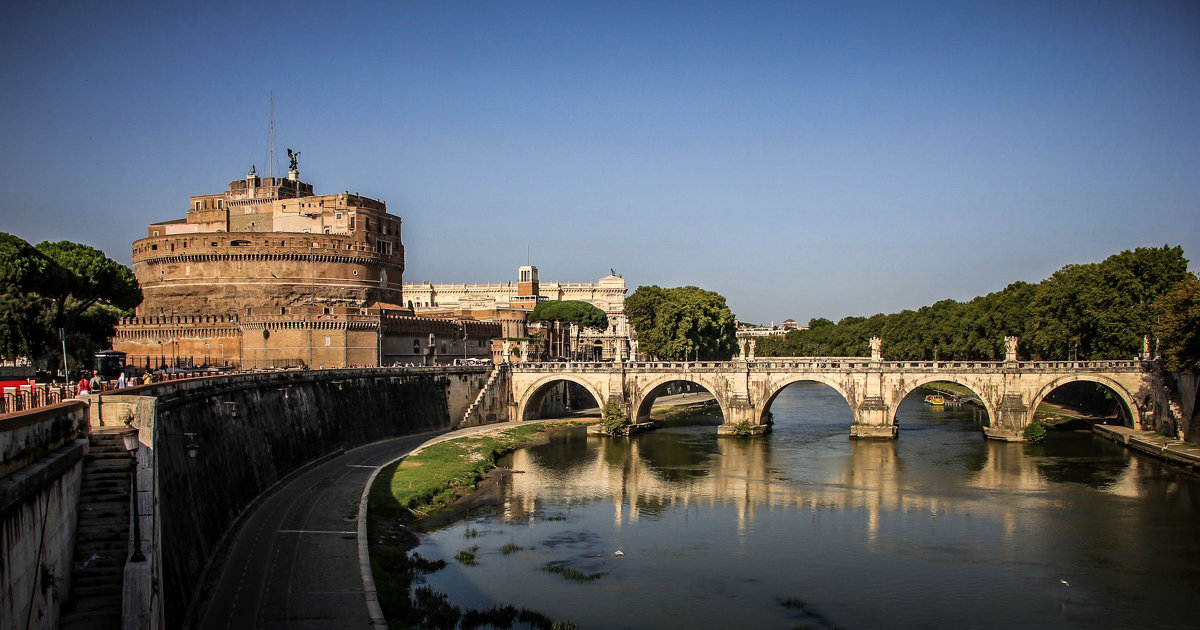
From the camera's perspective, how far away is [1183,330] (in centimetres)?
5178

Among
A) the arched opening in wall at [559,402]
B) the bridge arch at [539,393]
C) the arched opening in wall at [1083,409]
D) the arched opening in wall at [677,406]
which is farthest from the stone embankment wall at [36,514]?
the arched opening in wall at [1083,409]

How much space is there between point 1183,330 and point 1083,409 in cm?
2531

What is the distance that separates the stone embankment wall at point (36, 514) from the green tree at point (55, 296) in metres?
24.0

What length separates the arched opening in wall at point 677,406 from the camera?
7306cm

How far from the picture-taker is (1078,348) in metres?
70.6

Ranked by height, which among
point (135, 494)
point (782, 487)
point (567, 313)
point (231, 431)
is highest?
point (567, 313)

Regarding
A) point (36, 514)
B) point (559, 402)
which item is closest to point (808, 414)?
point (559, 402)

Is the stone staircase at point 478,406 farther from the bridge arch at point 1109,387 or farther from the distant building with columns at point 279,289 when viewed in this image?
the bridge arch at point 1109,387

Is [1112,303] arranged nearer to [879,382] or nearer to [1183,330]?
[1183,330]

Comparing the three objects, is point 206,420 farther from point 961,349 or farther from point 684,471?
point 961,349

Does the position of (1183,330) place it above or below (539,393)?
above

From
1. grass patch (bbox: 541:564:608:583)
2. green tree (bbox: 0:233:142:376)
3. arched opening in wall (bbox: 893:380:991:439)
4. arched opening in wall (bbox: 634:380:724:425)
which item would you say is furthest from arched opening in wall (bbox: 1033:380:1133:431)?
green tree (bbox: 0:233:142:376)

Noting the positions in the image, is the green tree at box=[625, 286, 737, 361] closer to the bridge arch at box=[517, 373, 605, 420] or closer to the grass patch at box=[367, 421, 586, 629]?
the bridge arch at box=[517, 373, 605, 420]

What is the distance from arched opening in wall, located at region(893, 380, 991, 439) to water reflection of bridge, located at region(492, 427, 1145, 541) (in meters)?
11.0
